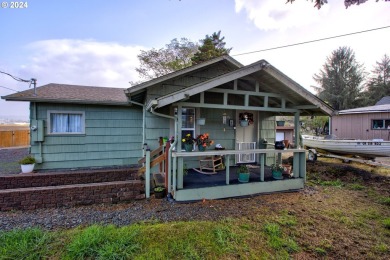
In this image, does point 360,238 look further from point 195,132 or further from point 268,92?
point 195,132

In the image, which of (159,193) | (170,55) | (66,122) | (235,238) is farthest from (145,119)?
(170,55)

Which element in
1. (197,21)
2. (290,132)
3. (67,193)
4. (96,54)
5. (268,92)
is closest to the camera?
→ (67,193)

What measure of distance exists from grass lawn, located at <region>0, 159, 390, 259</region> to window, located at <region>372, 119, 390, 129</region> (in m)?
9.78

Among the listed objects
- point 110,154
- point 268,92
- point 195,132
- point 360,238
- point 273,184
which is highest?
point 268,92

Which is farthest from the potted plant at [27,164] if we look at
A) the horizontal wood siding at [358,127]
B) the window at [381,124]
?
the window at [381,124]

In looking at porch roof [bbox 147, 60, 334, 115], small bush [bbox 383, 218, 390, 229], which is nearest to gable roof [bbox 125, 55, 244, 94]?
porch roof [bbox 147, 60, 334, 115]

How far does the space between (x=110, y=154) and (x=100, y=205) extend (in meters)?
3.03

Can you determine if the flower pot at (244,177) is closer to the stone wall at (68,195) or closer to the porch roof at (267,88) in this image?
the porch roof at (267,88)

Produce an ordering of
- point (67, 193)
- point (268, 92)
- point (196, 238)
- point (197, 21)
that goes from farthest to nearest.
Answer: point (197, 21), point (268, 92), point (67, 193), point (196, 238)

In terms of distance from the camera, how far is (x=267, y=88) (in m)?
5.70

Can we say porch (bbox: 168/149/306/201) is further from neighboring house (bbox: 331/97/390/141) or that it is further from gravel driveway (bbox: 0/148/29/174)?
neighboring house (bbox: 331/97/390/141)

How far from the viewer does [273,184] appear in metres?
5.29

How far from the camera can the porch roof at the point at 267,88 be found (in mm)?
4242

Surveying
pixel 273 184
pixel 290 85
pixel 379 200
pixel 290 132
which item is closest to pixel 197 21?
pixel 290 85
